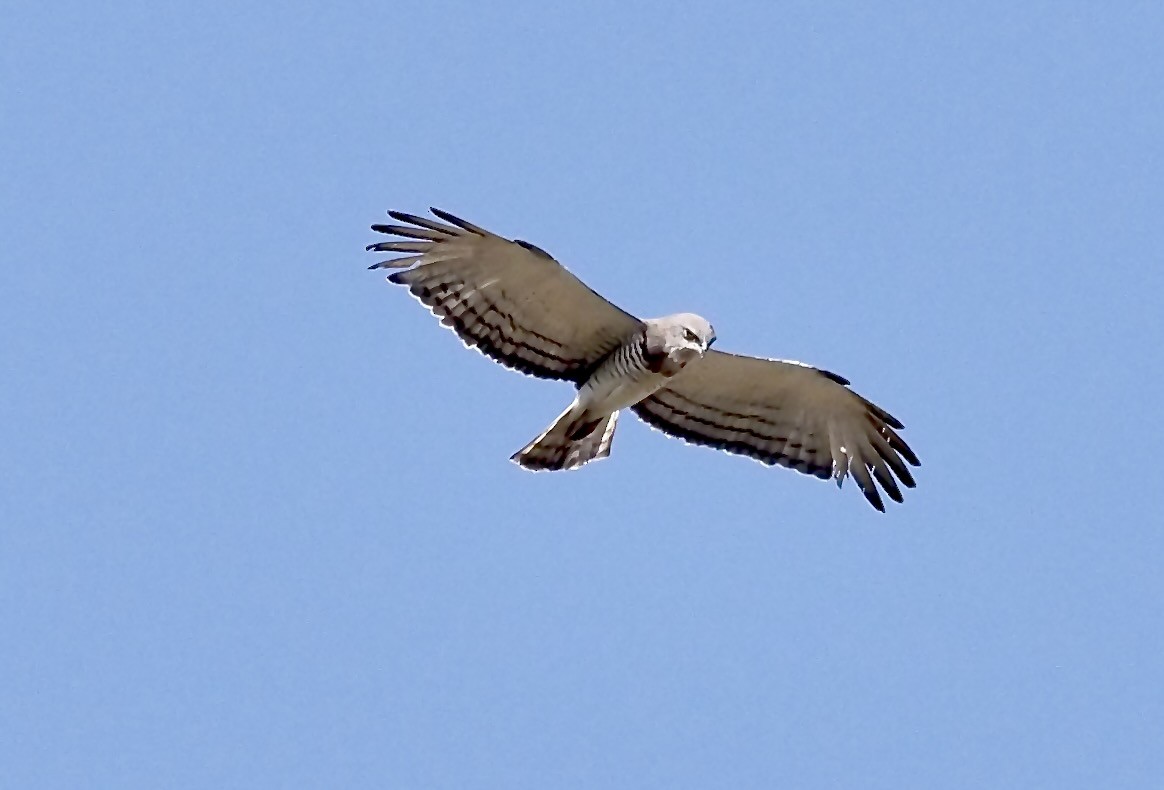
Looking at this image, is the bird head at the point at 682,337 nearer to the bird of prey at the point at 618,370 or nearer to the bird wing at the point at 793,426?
the bird of prey at the point at 618,370

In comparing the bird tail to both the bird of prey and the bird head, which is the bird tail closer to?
the bird of prey

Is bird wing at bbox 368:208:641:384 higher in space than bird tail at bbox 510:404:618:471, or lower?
higher

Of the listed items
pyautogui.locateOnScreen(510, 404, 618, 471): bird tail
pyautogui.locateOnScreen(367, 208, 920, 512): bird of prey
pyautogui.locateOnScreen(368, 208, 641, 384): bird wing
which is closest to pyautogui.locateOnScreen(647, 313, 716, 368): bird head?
pyautogui.locateOnScreen(367, 208, 920, 512): bird of prey

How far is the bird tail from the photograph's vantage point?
60.4 feet

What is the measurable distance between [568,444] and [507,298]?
1.37 m

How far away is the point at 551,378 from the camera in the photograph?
1858 cm

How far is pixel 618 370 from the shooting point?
59.4 feet

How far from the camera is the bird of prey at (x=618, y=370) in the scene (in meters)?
17.7

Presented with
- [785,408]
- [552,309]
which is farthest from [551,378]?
[785,408]

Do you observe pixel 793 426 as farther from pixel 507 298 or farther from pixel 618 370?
pixel 507 298

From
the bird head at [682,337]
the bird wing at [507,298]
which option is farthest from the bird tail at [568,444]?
the bird head at [682,337]

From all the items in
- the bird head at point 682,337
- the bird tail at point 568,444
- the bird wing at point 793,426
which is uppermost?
the bird wing at point 793,426

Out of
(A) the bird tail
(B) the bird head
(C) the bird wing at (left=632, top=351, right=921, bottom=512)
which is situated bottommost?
(A) the bird tail

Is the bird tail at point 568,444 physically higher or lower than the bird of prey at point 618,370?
lower
